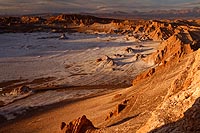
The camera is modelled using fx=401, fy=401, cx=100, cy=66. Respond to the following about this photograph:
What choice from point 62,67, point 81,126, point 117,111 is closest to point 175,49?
point 62,67

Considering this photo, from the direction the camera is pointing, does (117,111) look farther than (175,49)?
No

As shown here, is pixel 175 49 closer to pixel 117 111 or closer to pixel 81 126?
pixel 117 111

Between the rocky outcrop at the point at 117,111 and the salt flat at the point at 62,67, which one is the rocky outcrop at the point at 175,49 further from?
the rocky outcrop at the point at 117,111

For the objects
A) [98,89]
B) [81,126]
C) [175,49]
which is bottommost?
[98,89]

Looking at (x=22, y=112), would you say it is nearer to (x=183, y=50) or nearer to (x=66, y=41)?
(x=183, y=50)

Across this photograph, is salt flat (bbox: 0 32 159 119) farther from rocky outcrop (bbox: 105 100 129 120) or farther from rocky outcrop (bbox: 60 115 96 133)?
rocky outcrop (bbox: 105 100 129 120)

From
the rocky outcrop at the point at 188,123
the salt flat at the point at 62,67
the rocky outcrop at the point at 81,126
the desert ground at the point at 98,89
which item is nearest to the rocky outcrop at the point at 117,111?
the desert ground at the point at 98,89

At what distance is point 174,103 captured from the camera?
30.6ft

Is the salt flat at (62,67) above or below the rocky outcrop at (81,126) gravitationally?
below

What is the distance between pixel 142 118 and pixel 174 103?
3.59 m

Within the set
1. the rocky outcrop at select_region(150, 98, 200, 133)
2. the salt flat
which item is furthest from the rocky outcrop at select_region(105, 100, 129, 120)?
the rocky outcrop at select_region(150, 98, 200, 133)

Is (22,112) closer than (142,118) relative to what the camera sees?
No

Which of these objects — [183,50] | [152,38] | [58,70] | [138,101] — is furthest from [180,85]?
[152,38]

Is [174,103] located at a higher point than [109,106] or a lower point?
higher
